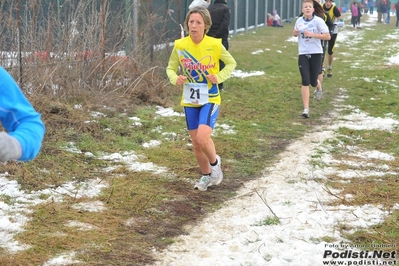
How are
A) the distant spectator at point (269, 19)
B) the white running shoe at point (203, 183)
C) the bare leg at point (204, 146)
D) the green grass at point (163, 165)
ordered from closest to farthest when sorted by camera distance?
the green grass at point (163, 165) < the bare leg at point (204, 146) < the white running shoe at point (203, 183) < the distant spectator at point (269, 19)

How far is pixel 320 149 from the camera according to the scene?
7.72m

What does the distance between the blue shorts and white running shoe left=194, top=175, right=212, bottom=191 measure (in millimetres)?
509

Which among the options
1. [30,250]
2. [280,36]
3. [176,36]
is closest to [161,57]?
[176,36]

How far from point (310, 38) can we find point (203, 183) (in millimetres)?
4709

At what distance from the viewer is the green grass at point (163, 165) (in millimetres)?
4680

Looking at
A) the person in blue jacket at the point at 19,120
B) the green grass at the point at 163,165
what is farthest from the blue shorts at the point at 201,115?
the person in blue jacket at the point at 19,120

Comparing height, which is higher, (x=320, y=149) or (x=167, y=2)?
(x=167, y=2)

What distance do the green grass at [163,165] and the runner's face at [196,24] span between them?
151 cm

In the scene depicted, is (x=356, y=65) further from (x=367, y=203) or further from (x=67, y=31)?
(x=367, y=203)

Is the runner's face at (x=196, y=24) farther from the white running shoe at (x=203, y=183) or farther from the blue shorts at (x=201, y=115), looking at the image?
the white running shoe at (x=203, y=183)

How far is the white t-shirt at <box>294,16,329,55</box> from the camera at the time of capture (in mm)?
9992

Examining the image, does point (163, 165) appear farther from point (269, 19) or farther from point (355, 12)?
point (355, 12)

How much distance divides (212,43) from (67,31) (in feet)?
11.4

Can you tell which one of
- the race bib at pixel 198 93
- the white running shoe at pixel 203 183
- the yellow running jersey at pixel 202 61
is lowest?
the white running shoe at pixel 203 183
